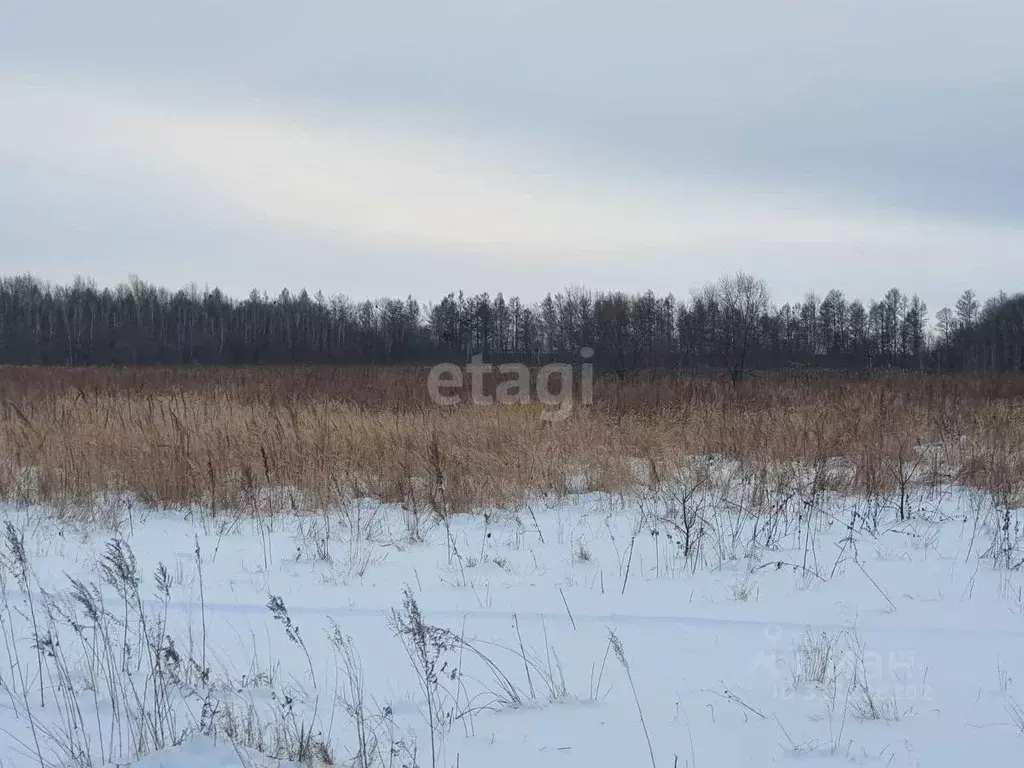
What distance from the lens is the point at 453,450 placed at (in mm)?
6312

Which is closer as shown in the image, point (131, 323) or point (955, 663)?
point (955, 663)

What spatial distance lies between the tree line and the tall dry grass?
1776 centimetres

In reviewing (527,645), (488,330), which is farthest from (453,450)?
(488,330)

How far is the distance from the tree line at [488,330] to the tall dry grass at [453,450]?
17763 mm

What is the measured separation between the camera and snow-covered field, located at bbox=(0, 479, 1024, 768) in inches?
85.1

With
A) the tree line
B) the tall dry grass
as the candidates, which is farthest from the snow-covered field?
the tree line

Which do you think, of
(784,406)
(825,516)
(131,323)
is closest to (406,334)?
(131,323)

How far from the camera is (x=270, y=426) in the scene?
718cm

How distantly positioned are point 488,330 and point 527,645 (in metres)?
62.1

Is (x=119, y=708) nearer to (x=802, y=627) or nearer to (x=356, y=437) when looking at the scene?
(x=802, y=627)

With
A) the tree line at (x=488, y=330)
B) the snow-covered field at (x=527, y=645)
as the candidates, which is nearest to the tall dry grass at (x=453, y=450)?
the snow-covered field at (x=527, y=645)

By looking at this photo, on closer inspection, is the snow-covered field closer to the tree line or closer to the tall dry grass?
the tall dry grass

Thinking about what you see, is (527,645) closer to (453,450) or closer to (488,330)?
(453,450)

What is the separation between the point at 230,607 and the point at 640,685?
2.07 meters
